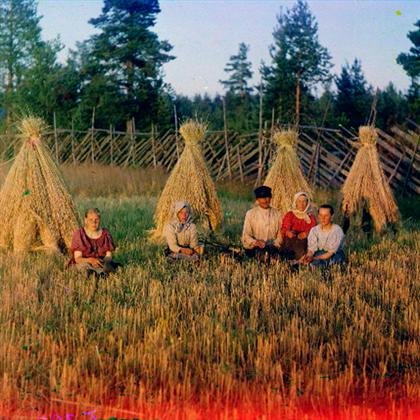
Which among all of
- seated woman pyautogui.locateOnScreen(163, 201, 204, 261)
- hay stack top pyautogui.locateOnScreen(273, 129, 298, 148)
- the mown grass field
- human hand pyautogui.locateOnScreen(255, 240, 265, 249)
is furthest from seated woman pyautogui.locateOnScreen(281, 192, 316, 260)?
A: hay stack top pyautogui.locateOnScreen(273, 129, 298, 148)

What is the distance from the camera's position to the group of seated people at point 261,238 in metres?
8.38

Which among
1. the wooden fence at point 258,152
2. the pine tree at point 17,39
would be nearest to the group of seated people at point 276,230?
the wooden fence at point 258,152

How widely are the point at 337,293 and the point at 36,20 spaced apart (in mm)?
33579

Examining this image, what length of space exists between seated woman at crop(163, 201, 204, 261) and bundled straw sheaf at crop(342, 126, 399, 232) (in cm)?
383

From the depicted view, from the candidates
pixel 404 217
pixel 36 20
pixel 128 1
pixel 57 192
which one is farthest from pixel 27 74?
pixel 57 192

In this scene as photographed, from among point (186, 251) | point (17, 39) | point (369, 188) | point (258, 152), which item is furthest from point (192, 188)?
point (17, 39)

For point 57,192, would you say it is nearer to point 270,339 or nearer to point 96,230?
point 96,230

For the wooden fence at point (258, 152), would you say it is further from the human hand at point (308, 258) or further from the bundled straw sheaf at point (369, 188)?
the human hand at point (308, 258)

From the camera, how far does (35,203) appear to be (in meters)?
9.95

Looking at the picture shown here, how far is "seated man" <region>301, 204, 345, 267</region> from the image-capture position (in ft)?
29.1

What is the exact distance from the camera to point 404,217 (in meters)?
15.2

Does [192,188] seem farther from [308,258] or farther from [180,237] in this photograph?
[308,258]

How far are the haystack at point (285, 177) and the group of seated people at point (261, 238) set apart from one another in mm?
1584

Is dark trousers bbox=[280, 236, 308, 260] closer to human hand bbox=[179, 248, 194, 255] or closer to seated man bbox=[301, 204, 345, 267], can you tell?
seated man bbox=[301, 204, 345, 267]
